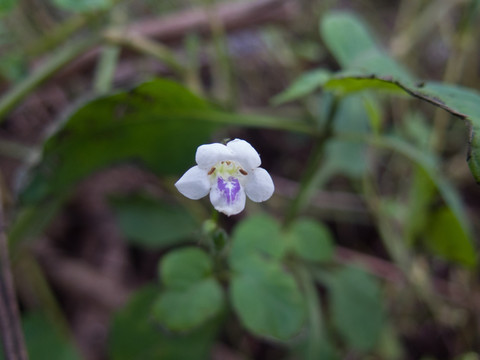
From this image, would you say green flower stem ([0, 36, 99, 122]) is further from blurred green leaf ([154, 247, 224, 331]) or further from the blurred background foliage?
blurred green leaf ([154, 247, 224, 331])

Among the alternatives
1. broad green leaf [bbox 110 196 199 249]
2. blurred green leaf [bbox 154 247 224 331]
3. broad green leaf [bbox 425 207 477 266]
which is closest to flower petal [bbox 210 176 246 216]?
blurred green leaf [bbox 154 247 224 331]

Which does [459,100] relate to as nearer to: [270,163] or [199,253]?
[199,253]

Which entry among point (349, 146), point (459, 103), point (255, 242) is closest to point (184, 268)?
point (255, 242)

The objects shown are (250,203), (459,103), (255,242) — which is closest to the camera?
(459,103)

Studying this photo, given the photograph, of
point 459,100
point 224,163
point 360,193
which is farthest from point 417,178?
point 224,163

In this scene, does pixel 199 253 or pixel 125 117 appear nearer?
pixel 199 253

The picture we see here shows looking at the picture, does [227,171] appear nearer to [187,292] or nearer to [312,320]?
[187,292]
